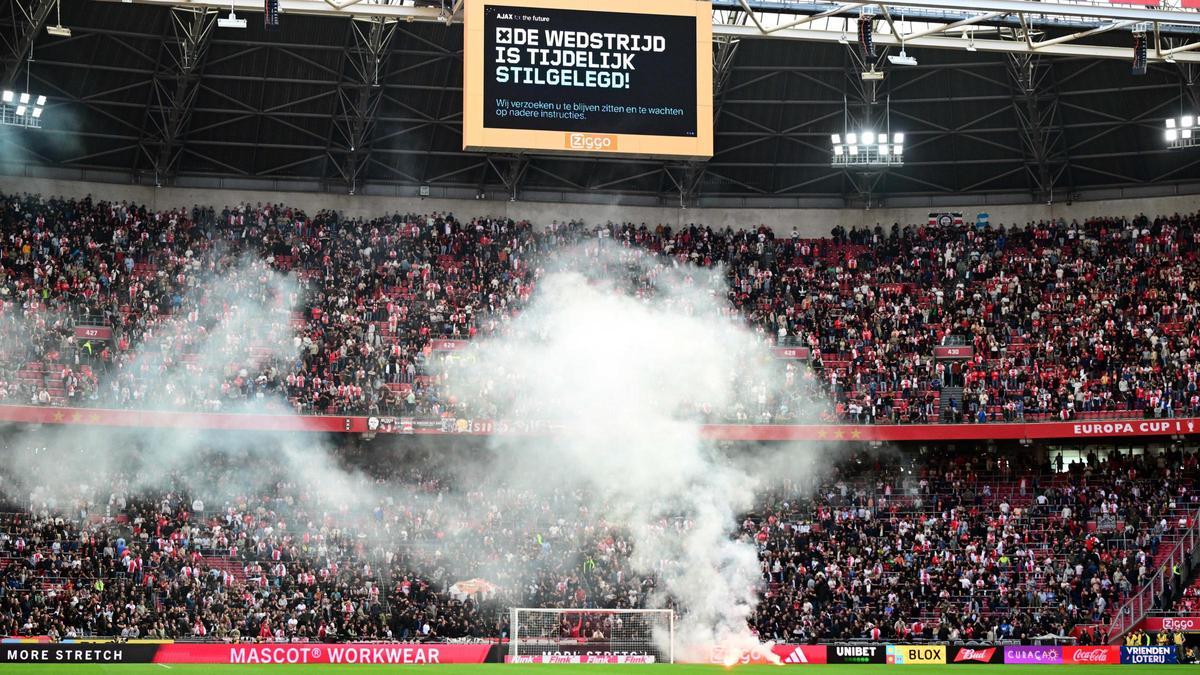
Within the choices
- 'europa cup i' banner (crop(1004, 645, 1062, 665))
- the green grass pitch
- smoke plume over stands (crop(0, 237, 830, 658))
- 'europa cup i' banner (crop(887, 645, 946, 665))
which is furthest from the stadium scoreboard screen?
'europa cup i' banner (crop(1004, 645, 1062, 665))

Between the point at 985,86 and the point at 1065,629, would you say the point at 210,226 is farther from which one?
the point at 1065,629

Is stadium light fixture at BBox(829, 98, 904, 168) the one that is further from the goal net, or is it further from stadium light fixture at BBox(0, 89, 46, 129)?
stadium light fixture at BBox(0, 89, 46, 129)

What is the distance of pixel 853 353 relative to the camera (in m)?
49.2

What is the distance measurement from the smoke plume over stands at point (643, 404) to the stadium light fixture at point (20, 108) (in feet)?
49.3

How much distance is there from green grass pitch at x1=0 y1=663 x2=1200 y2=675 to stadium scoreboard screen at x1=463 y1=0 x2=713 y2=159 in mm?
11931

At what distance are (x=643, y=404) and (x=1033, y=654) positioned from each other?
1422 centimetres

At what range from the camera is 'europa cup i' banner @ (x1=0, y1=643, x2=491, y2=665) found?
32.3 m

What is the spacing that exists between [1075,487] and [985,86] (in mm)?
14178

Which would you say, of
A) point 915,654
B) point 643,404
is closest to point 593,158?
point 643,404

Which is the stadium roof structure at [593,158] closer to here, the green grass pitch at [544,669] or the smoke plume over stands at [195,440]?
the smoke plume over stands at [195,440]

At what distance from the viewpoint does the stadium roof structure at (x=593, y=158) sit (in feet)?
144

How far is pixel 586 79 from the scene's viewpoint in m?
29.7

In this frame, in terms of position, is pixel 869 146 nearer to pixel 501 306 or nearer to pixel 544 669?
pixel 501 306

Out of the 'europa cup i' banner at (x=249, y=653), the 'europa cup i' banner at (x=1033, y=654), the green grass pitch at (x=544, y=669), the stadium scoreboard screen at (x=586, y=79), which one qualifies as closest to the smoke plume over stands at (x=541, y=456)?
the green grass pitch at (x=544, y=669)
